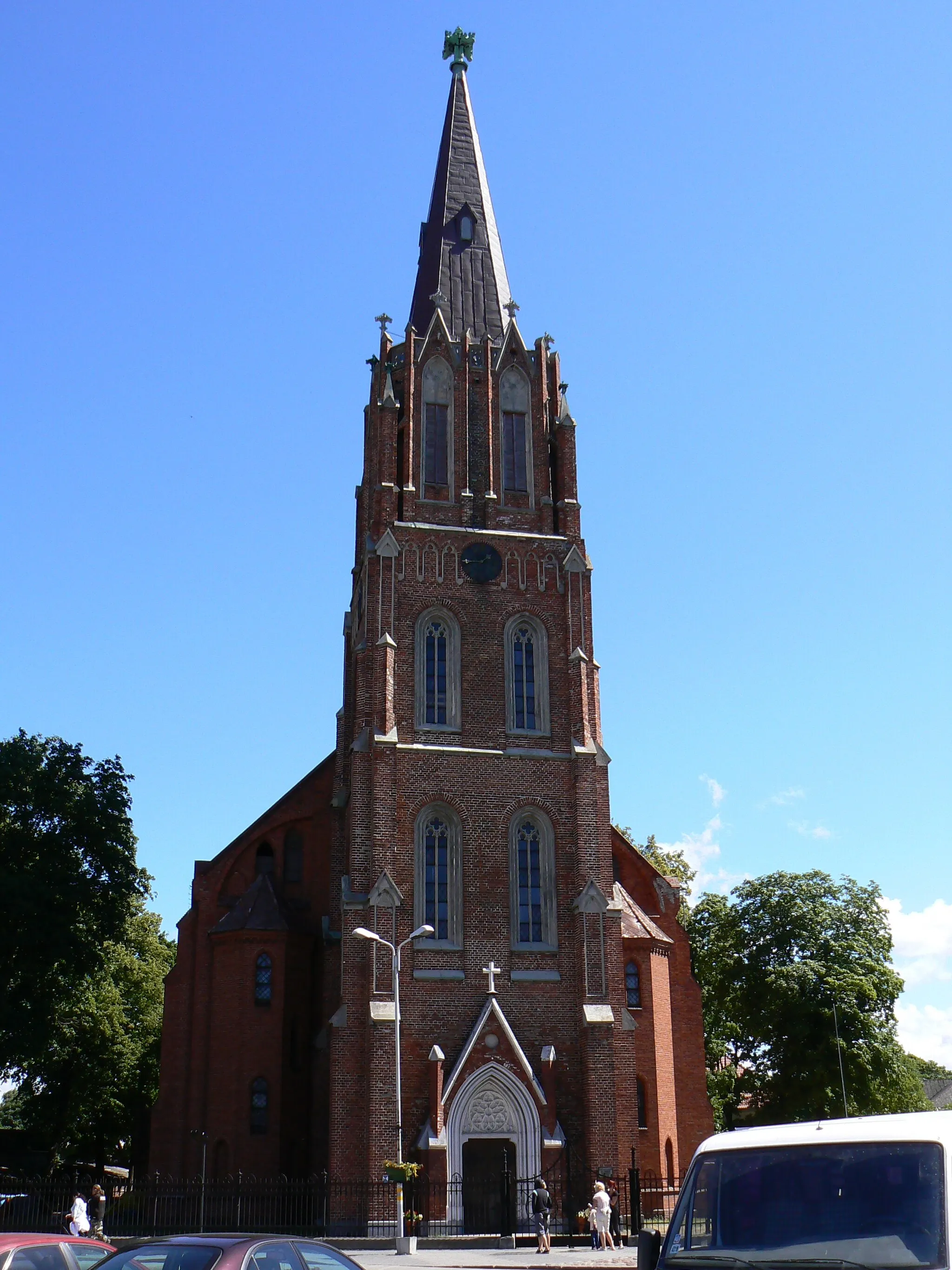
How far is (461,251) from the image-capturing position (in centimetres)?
3962

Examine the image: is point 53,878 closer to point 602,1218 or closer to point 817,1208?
point 602,1218

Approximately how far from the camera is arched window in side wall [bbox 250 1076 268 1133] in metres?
32.0

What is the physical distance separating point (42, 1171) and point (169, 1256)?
47.8 metres

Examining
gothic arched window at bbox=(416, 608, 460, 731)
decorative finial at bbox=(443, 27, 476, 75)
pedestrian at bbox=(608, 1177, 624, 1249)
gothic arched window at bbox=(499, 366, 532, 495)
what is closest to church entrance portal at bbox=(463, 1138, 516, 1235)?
pedestrian at bbox=(608, 1177, 624, 1249)

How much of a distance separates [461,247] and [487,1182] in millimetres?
27453

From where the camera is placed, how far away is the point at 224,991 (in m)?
33.5

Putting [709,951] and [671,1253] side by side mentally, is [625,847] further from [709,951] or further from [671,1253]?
[671,1253]

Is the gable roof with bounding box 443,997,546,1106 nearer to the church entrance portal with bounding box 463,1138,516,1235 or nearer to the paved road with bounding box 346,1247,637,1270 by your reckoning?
the church entrance portal with bounding box 463,1138,516,1235

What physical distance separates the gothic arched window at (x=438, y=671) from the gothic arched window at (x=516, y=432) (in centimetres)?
486

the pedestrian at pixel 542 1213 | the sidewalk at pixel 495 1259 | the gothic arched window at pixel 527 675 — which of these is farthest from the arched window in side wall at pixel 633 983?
the sidewalk at pixel 495 1259

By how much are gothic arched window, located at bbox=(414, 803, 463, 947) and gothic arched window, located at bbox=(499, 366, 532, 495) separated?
32.7 feet

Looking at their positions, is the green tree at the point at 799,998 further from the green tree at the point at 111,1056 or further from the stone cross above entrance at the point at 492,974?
the green tree at the point at 111,1056

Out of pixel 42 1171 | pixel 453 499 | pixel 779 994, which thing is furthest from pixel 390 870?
pixel 42 1171

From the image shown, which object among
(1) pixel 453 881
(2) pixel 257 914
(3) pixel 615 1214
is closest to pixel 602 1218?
(3) pixel 615 1214
